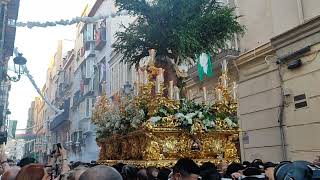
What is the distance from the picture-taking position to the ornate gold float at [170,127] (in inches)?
220

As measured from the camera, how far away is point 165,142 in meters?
5.66

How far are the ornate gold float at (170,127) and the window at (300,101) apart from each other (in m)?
3.81

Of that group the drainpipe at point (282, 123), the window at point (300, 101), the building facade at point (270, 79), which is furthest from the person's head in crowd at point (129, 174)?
the drainpipe at point (282, 123)

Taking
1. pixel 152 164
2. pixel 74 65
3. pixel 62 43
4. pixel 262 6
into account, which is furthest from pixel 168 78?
pixel 62 43

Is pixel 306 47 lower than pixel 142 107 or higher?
higher

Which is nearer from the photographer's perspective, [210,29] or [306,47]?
[210,29]

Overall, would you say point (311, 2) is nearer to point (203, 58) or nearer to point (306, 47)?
point (306, 47)

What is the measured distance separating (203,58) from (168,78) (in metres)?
4.74

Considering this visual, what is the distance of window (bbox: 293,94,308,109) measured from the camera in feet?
31.0

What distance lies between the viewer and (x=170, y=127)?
565 cm

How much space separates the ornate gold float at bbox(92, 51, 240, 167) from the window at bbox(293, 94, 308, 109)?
12.5 ft

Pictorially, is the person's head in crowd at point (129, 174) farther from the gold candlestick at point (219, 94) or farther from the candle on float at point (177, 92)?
the gold candlestick at point (219, 94)

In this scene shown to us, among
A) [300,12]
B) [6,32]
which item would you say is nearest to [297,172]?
[300,12]

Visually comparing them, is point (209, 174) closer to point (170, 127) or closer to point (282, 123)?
point (170, 127)
